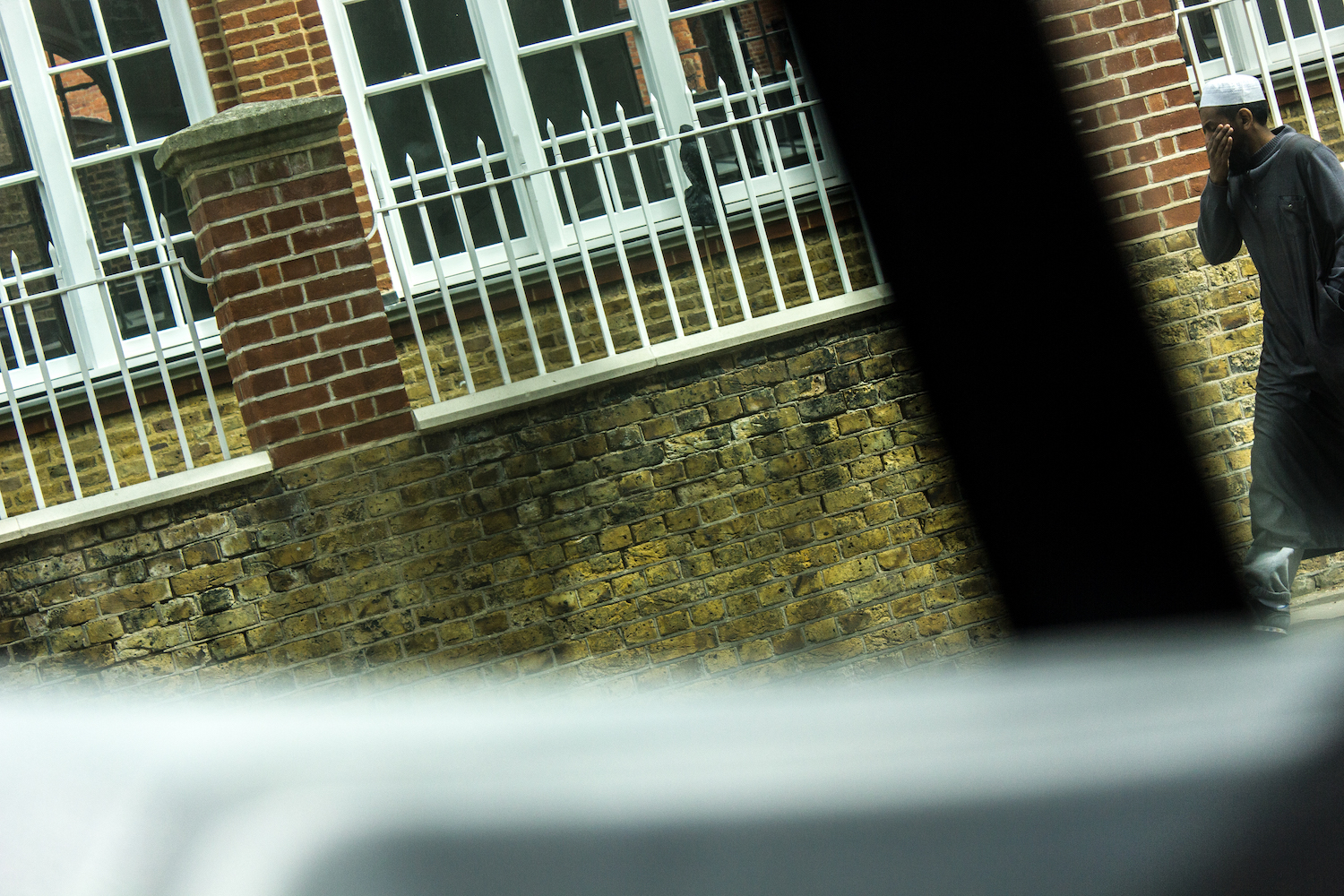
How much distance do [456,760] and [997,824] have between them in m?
0.30

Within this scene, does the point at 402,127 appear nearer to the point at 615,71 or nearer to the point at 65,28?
the point at 615,71

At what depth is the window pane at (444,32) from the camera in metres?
6.18

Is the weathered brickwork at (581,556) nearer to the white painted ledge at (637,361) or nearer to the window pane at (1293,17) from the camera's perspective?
the white painted ledge at (637,361)


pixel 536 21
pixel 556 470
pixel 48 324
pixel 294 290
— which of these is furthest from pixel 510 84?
pixel 556 470

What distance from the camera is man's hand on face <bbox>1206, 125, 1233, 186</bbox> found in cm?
358

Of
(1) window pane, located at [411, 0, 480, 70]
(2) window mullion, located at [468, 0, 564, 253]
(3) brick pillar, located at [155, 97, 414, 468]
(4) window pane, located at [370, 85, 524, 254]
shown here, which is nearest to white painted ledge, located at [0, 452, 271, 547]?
(3) brick pillar, located at [155, 97, 414, 468]

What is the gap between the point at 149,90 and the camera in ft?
20.5

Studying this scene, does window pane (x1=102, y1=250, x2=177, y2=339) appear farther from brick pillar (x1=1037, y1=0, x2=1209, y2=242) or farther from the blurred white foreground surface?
the blurred white foreground surface

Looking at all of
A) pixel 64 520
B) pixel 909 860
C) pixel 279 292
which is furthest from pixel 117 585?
pixel 909 860

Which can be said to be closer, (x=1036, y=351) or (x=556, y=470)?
(x=556, y=470)

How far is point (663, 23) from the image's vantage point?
19.9 feet

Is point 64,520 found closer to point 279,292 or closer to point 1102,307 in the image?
point 279,292

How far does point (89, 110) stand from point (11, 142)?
51 centimetres

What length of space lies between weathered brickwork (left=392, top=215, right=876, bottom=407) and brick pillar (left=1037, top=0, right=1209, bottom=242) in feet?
6.07
